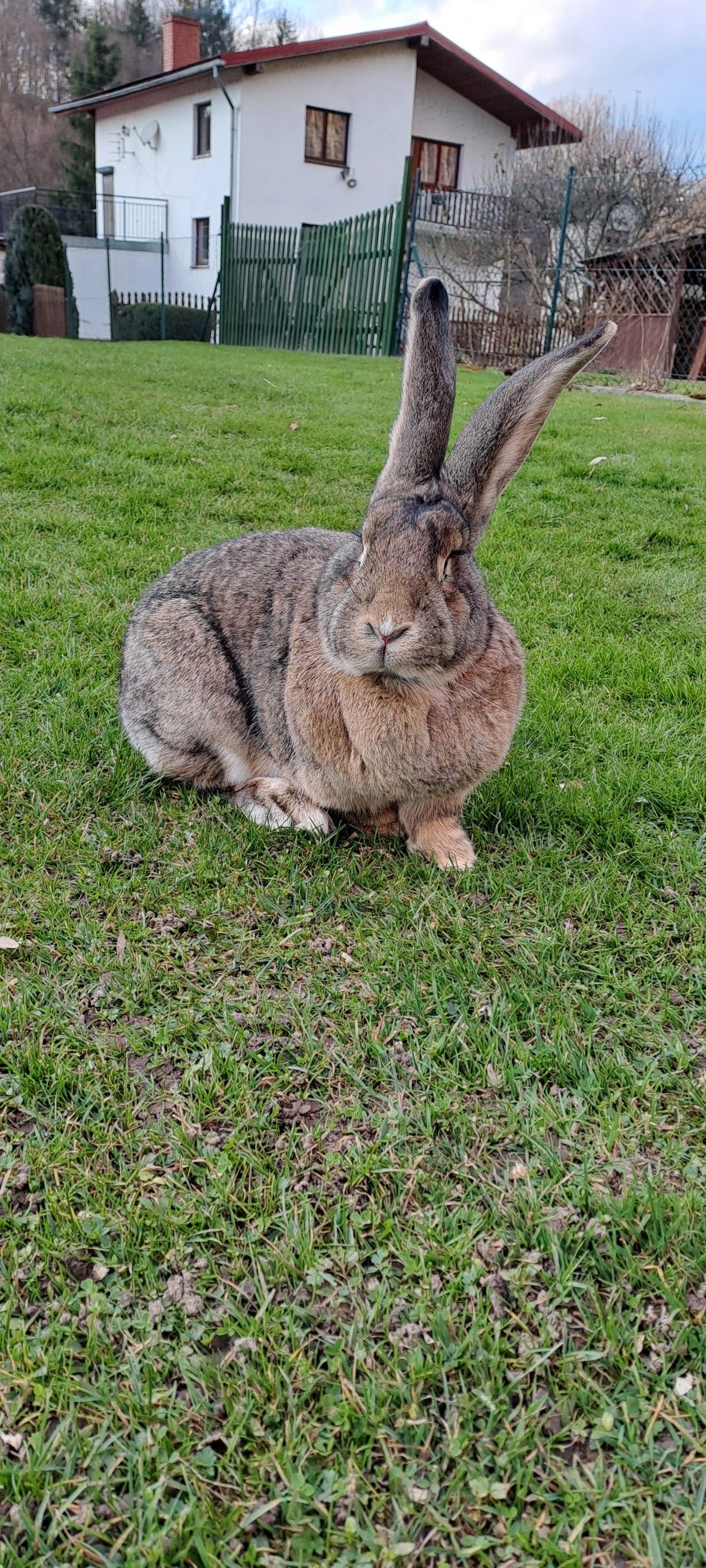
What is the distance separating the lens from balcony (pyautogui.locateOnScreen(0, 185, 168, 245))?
95.2 ft

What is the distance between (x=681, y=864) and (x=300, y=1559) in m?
1.98

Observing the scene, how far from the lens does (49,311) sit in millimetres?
19812

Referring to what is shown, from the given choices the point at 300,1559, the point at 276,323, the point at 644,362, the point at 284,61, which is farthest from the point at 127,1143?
the point at 284,61

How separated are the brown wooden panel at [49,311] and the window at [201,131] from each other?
8.74 metres

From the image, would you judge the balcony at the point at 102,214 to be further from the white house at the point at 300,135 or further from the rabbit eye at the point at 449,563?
the rabbit eye at the point at 449,563

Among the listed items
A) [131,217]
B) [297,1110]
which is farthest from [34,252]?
[297,1110]

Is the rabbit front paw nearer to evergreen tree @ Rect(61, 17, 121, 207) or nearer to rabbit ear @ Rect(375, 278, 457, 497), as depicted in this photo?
rabbit ear @ Rect(375, 278, 457, 497)

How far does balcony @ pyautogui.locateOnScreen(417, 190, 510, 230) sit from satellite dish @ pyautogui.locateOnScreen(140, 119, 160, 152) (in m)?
8.67

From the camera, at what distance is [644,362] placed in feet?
55.0

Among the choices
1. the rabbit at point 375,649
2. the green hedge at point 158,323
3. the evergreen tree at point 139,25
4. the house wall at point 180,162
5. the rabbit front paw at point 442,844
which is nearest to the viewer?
the rabbit at point 375,649

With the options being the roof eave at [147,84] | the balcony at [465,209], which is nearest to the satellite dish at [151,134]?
the roof eave at [147,84]

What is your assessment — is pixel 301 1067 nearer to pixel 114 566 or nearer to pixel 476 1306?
pixel 476 1306

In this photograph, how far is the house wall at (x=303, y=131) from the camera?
2438 centimetres

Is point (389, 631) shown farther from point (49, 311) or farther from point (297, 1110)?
point (49, 311)
